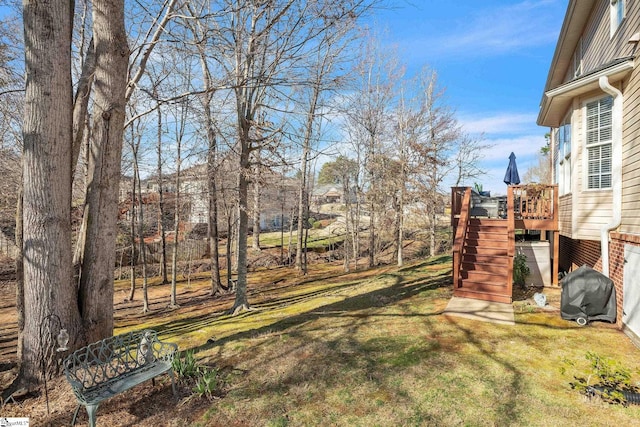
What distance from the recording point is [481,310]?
648 cm

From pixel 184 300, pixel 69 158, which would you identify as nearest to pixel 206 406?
pixel 69 158

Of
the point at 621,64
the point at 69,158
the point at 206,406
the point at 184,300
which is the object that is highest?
the point at 621,64

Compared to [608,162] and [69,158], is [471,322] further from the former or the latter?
[69,158]

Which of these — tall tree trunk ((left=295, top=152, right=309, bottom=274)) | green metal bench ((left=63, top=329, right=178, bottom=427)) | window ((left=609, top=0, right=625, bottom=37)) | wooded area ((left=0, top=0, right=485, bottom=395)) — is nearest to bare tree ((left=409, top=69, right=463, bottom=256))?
wooded area ((left=0, top=0, right=485, bottom=395))

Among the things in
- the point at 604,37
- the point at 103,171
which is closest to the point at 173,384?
the point at 103,171

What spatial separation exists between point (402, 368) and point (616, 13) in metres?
7.91

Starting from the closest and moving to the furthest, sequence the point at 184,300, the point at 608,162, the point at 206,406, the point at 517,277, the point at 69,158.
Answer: the point at 206,406, the point at 69,158, the point at 608,162, the point at 517,277, the point at 184,300

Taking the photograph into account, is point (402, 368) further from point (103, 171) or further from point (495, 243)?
point (495, 243)

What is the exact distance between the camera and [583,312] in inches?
225

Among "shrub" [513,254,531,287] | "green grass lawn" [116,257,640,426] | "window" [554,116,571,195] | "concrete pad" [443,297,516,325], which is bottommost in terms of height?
"green grass lawn" [116,257,640,426]

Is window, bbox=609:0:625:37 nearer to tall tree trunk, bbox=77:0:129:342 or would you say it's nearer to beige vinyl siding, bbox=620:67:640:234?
beige vinyl siding, bbox=620:67:640:234

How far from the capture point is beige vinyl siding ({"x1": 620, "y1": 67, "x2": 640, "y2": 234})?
17.2ft

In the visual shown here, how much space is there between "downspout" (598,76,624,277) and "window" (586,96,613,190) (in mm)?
385

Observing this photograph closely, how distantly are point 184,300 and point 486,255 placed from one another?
449 inches
